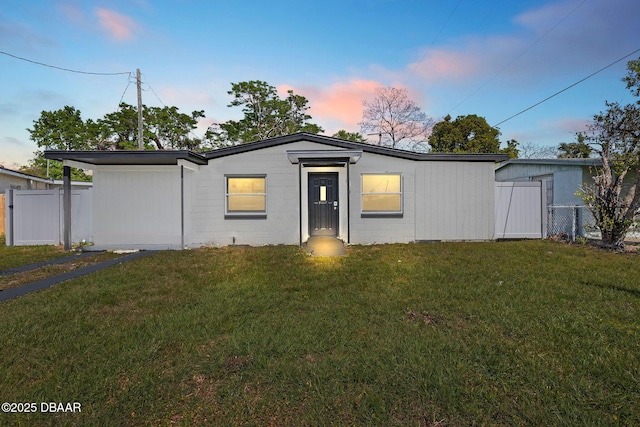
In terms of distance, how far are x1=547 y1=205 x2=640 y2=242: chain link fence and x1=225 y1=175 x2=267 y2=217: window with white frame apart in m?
10.1

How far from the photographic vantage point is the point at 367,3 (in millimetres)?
11828

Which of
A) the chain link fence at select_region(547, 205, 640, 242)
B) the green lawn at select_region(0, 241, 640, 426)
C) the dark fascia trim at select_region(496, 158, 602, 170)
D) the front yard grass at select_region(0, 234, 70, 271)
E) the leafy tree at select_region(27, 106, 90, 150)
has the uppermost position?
the leafy tree at select_region(27, 106, 90, 150)

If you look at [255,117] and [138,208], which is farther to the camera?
A: [255,117]

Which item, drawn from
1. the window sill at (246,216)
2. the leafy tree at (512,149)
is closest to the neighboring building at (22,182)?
the window sill at (246,216)

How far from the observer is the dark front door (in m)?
9.53

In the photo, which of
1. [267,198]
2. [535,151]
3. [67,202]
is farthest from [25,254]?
[535,151]

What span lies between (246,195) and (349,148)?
380 cm

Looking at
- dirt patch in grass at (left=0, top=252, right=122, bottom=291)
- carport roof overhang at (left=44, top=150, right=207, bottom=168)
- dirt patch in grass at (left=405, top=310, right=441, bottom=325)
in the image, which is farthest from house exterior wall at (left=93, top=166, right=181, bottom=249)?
dirt patch in grass at (left=405, top=310, right=441, bottom=325)

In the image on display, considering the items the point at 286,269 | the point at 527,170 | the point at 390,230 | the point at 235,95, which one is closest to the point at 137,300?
the point at 286,269

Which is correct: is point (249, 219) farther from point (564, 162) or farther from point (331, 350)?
point (564, 162)

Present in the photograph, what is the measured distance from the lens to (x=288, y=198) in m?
9.35

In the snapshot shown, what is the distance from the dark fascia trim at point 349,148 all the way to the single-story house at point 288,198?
33 mm

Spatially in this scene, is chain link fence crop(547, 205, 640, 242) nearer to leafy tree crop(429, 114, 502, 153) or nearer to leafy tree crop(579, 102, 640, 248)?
leafy tree crop(579, 102, 640, 248)

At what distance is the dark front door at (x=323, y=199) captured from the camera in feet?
31.3
